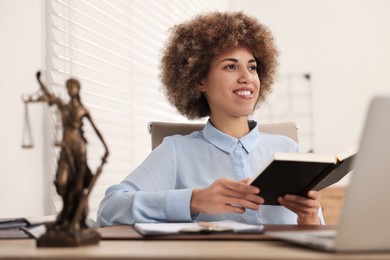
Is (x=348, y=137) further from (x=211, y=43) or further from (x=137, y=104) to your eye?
(x=211, y=43)

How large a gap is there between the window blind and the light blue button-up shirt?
35 cm

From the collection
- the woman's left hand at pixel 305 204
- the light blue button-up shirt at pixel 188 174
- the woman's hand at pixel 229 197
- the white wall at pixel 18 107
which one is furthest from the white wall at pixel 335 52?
the woman's hand at pixel 229 197

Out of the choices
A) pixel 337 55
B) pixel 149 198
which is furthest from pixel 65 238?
pixel 337 55

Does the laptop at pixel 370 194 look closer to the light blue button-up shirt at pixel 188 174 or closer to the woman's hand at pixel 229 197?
the woman's hand at pixel 229 197

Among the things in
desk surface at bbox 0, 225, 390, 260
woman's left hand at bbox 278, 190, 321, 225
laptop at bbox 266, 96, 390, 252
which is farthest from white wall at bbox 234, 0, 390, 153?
laptop at bbox 266, 96, 390, 252

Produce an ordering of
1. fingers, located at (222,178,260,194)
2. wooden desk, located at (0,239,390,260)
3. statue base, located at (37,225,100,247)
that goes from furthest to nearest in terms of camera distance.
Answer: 1. fingers, located at (222,178,260,194)
2. statue base, located at (37,225,100,247)
3. wooden desk, located at (0,239,390,260)

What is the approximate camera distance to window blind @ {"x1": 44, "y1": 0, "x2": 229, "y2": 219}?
7.17 feet

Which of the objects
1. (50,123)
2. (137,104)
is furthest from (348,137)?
(50,123)

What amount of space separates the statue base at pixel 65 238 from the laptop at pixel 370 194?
0.36 m

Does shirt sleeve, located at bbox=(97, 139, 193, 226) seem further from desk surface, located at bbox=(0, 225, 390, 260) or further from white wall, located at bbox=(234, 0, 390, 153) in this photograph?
white wall, located at bbox=(234, 0, 390, 153)

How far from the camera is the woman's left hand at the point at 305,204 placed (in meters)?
1.50

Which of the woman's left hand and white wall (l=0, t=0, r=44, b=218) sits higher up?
white wall (l=0, t=0, r=44, b=218)

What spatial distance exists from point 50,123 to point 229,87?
646 mm

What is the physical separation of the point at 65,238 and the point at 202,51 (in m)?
1.22
